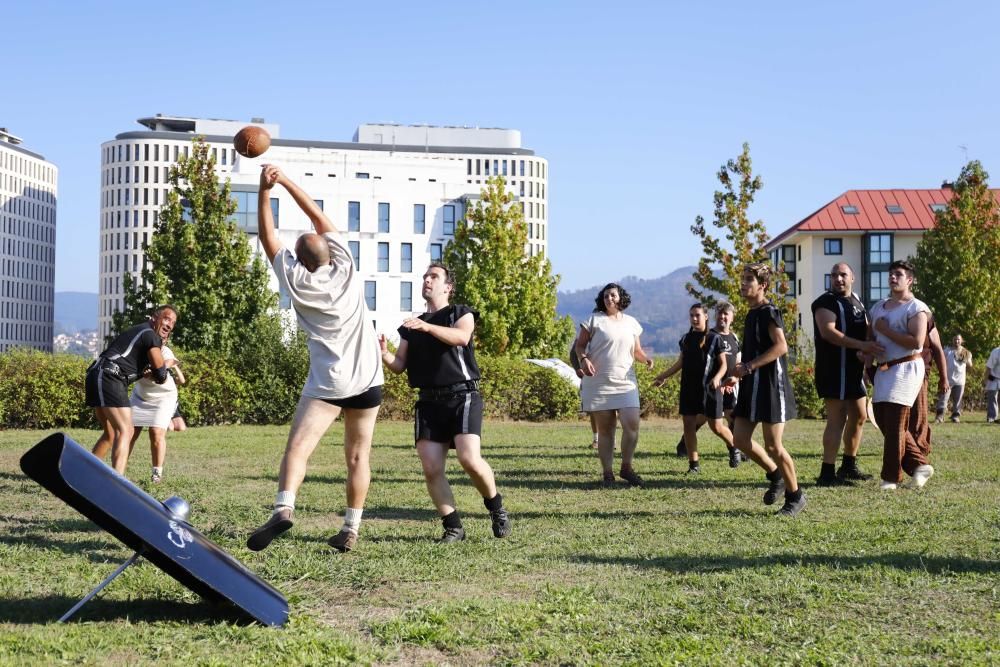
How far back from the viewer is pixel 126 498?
4.66 meters

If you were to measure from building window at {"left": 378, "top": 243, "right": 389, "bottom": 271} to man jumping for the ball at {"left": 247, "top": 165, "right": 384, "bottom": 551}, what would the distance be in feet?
305

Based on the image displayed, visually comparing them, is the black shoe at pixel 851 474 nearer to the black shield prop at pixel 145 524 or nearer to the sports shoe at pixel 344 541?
the sports shoe at pixel 344 541

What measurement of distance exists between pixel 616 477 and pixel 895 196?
263 ft

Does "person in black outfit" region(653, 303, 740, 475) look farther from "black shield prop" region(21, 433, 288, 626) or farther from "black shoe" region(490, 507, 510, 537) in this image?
"black shield prop" region(21, 433, 288, 626)

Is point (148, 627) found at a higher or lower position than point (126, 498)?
lower

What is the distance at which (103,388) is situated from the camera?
1020 centimetres

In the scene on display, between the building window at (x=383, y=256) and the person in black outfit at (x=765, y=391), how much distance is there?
9091cm

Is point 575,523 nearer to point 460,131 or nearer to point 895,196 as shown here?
point 895,196

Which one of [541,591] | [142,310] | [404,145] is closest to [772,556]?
[541,591]

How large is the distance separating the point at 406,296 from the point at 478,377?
306ft

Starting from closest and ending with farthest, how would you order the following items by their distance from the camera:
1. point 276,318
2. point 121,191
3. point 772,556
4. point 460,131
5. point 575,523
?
point 772,556 → point 575,523 → point 276,318 → point 121,191 → point 460,131

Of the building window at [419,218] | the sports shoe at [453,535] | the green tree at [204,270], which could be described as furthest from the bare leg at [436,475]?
the building window at [419,218]

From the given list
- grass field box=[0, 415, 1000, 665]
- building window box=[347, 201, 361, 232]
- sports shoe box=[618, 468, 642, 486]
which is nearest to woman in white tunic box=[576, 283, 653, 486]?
sports shoe box=[618, 468, 642, 486]

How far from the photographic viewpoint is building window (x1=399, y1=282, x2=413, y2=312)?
330 ft
